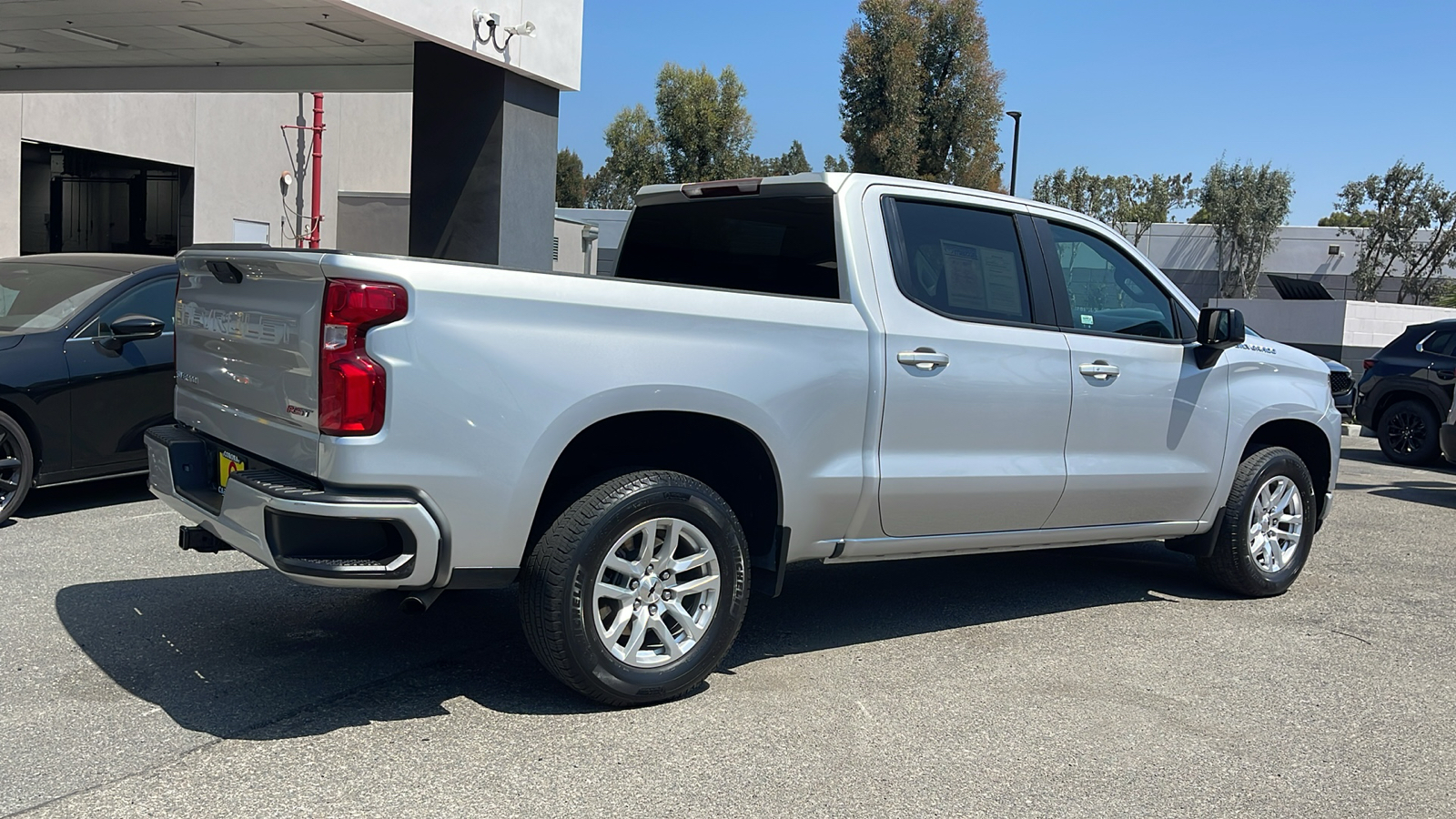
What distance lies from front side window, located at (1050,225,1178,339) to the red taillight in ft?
10.3

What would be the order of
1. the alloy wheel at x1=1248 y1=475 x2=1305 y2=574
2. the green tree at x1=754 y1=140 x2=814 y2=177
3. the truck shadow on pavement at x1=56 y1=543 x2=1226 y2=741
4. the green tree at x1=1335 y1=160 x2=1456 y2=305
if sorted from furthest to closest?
the green tree at x1=754 y1=140 x2=814 y2=177 → the green tree at x1=1335 y1=160 x2=1456 y2=305 → the alloy wheel at x1=1248 y1=475 x2=1305 y2=574 → the truck shadow on pavement at x1=56 y1=543 x2=1226 y2=741

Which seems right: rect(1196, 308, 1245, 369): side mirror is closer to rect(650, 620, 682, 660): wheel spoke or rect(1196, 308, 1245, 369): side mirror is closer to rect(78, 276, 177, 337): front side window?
rect(650, 620, 682, 660): wheel spoke

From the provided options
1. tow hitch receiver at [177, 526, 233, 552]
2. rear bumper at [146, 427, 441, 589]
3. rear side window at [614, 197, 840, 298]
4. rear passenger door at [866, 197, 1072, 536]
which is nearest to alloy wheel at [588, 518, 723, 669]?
rear bumper at [146, 427, 441, 589]

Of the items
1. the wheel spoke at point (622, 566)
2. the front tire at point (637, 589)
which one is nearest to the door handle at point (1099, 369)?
the front tire at point (637, 589)

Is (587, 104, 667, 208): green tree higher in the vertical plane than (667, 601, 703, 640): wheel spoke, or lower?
higher

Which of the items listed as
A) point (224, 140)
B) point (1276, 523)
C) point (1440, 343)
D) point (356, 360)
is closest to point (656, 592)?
point (356, 360)

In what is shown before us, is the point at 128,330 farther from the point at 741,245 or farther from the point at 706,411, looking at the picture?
the point at 706,411

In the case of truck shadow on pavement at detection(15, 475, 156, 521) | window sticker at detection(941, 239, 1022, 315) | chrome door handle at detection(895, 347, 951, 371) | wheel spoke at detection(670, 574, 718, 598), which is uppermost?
window sticker at detection(941, 239, 1022, 315)

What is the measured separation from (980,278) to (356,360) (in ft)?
8.99

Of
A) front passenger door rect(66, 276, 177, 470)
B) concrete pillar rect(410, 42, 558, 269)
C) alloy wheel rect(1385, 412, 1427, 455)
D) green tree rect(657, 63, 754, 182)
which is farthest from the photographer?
green tree rect(657, 63, 754, 182)

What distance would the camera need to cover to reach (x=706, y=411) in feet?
14.0

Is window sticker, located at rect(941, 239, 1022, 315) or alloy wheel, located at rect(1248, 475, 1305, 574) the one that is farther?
alloy wheel, located at rect(1248, 475, 1305, 574)

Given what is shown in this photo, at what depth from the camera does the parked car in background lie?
13.3 meters

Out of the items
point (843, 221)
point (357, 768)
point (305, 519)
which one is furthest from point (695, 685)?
point (843, 221)
